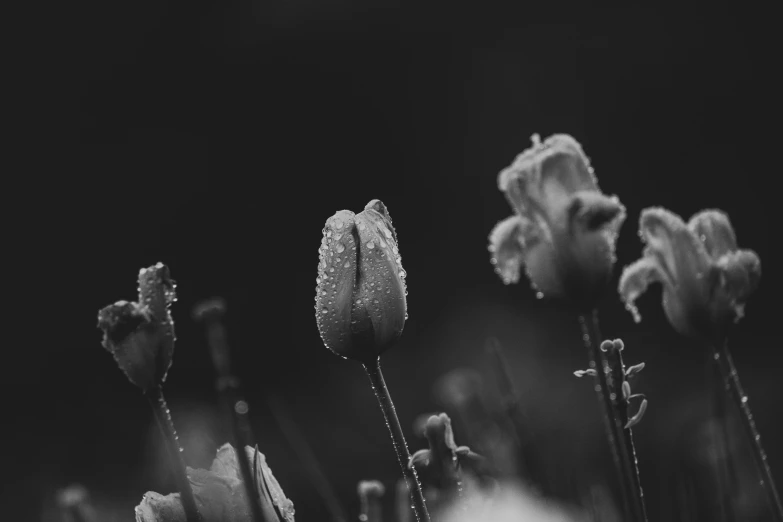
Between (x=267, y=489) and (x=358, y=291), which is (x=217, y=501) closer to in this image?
(x=267, y=489)

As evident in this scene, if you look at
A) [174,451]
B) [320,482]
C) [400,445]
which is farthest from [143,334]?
[320,482]

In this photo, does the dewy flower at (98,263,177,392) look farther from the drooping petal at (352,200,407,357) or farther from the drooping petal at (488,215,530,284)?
the drooping petal at (488,215,530,284)

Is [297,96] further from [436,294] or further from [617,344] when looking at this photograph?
[617,344]

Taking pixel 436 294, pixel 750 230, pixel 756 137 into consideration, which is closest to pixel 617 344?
pixel 436 294

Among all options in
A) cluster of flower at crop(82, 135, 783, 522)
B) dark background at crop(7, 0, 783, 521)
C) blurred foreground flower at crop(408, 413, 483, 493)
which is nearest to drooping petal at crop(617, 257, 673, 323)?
cluster of flower at crop(82, 135, 783, 522)

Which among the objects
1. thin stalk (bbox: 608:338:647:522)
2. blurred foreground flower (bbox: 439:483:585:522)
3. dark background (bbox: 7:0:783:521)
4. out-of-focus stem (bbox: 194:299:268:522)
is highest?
dark background (bbox: 7:0:783:521)

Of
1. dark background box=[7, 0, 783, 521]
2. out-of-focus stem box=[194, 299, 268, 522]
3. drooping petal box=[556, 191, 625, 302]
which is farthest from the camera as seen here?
dark background box=[7, 0, 783, 521]
